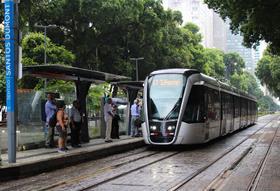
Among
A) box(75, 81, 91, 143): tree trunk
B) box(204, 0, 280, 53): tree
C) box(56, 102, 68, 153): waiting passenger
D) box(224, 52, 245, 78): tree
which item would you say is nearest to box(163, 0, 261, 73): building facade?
box(224, 52, 245, 78): tree

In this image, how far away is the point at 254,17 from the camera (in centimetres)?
2322

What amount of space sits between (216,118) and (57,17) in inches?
1111

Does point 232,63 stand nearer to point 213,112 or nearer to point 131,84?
point 131,84

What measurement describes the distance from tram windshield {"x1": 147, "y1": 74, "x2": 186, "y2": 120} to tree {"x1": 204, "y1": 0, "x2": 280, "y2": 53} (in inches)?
182

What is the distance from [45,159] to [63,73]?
424 cm

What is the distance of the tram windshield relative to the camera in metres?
19.6

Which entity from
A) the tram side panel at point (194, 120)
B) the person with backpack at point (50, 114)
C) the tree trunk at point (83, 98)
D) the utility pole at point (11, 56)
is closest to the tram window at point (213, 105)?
the tram side panel at point (194, 120)

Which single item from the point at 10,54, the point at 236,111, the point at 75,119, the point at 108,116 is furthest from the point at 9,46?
the point at 236,111

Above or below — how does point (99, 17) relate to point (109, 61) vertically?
above

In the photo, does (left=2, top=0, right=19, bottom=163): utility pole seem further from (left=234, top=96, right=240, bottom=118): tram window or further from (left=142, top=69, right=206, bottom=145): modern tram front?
(left=234, top=96, right=240, bottom=118): tram window

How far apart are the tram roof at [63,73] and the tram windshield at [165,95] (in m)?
1.91

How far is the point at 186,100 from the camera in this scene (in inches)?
776

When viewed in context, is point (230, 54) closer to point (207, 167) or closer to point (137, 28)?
point (137, 28)

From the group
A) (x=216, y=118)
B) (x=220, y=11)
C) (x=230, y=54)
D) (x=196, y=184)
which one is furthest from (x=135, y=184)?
(x=230, y=54)
